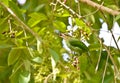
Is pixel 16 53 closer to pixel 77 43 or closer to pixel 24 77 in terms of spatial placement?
pixel 24 77

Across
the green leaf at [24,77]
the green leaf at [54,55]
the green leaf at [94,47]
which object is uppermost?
the green leaf at [54,55]

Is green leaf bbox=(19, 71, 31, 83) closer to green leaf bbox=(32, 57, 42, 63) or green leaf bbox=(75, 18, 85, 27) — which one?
green leaf bbox=(32, 57, 42, 63)

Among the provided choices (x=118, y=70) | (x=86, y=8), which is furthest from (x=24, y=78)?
(x=86, y=8)

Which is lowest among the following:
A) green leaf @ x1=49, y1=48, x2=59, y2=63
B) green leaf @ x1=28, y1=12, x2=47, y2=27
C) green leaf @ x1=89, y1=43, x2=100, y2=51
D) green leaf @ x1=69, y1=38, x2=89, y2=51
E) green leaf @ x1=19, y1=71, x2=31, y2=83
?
green leaf @ x1=19, y1=71, x2=31, y2=83

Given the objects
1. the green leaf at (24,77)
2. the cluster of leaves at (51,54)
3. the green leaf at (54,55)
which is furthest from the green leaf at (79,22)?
the green leaf at (24,77)

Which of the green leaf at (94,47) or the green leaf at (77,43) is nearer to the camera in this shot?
the green leaf at (77,43)

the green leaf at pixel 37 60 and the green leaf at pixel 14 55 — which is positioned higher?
the green leaf at pixel 14 55

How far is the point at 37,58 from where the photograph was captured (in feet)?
4.15

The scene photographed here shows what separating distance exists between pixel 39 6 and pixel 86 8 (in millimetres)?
227

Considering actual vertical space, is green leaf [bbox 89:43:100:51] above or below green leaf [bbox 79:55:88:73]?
above

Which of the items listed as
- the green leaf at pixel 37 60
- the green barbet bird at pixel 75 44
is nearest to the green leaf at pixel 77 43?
the green barbet bird at pixel 75 44

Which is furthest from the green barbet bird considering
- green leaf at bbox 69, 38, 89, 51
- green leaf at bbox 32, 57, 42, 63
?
green leaf at bbox 32, 57, 42, 63

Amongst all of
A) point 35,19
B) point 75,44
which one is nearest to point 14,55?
point 35,19

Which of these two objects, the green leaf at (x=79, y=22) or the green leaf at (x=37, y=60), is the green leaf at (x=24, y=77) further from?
the green leaf at (x=79, y=22)
